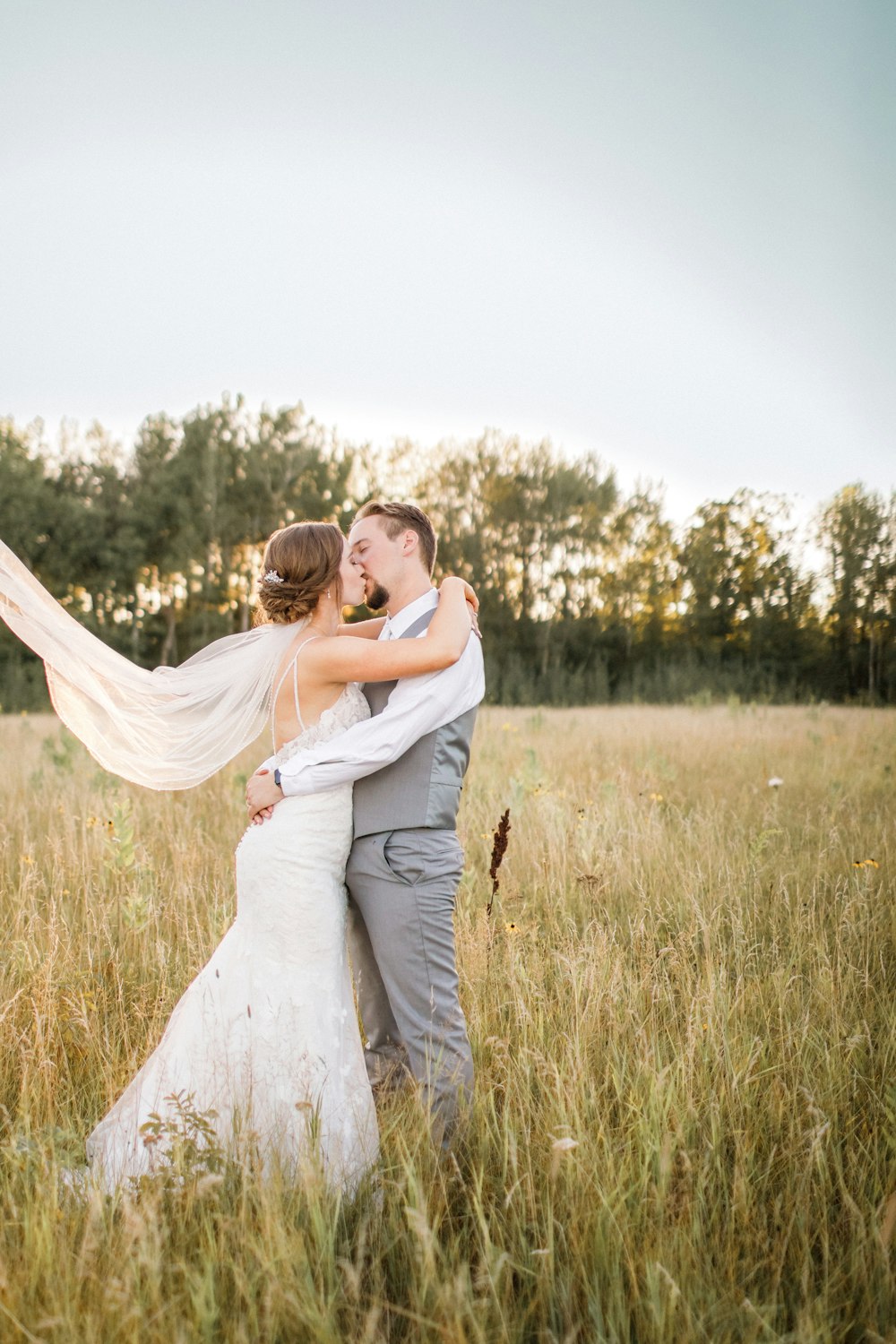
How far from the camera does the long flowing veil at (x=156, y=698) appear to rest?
3.47 meters

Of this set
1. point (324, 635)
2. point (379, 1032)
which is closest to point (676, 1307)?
point (379, 1032)

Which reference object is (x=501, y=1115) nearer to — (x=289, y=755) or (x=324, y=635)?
(x=289, y=755)

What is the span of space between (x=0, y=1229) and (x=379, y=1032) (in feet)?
4.68

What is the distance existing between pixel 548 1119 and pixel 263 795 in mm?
1446

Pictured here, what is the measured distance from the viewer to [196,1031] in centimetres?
291

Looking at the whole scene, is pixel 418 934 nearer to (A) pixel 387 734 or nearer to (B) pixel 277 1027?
(B) pixel 277 1027

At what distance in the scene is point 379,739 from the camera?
9.57 ft

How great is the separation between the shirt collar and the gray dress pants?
771 mm

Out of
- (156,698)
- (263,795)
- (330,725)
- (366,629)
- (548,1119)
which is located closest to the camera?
(548,1119)

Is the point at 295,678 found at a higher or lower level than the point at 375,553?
lower

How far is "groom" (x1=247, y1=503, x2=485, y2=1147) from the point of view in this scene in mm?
2908

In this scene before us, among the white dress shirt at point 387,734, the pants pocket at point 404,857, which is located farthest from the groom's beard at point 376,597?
the pants pocket at point 404,857

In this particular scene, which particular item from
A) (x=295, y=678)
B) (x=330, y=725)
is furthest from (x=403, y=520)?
(x=330, y=725)

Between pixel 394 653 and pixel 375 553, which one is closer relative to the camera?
pixel 394 653
